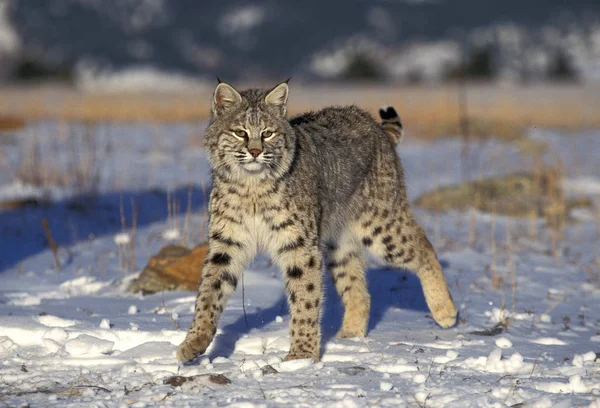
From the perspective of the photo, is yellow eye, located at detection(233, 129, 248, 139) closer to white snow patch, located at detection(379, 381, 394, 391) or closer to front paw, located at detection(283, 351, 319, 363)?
front paw, located at detection(283, 351, 319, 363)

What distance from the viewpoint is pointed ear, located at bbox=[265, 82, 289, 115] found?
5199mm

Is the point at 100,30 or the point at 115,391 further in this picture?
the point at 100,30

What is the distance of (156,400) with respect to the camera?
3.94 meters

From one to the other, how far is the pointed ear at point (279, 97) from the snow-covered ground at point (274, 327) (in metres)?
1.40

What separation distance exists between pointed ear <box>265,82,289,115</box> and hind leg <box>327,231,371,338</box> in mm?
1138

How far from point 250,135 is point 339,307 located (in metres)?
1.99

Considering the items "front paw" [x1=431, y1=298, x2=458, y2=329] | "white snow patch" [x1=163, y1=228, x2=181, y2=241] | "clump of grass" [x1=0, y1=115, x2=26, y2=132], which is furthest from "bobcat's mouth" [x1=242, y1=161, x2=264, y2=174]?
"clump of grass" [x1=0, y1=115, x2=26, y2=132]

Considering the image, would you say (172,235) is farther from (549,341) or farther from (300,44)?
(300,44)

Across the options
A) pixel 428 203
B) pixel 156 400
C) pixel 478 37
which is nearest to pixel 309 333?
pixel 156 400

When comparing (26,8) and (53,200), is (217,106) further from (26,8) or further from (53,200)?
(26,8)

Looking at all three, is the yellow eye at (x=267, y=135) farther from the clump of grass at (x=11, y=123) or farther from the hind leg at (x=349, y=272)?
the clump of grass at (x=11, y=123)

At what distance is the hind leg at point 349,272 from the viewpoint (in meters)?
5.80

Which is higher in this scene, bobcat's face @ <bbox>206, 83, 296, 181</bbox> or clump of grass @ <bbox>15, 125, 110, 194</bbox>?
bobcat's face @ <bbox>206, 83, 296, 181</bbox>

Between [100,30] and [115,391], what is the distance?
74.6m
